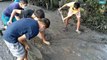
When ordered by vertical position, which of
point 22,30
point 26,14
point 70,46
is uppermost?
point 22,30

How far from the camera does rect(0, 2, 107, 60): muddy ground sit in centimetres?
600

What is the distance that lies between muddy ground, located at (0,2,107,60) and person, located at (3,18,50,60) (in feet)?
2.44

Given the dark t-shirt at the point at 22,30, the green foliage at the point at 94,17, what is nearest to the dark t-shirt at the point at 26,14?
the dark t-shirt at the point at 22,30

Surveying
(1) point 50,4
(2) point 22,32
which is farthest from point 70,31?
(2) point 22,32

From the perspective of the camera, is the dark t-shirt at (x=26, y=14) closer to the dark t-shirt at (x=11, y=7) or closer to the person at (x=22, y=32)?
the dark t-shirt at (x=11, y=7)

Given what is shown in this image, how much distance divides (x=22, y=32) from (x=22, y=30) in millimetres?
40

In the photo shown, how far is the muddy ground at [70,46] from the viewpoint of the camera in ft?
19.7

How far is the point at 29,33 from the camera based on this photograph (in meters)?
4.04

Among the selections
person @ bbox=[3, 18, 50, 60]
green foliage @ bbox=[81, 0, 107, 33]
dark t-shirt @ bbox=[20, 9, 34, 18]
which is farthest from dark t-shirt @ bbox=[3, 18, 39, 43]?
green foliage @ bbox=[81, 0, 107, 33]

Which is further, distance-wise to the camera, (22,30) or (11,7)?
(11,7)

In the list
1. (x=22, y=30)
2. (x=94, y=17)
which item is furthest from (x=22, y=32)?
(x=94, y=17)

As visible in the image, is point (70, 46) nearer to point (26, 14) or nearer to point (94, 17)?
point (26, 14)

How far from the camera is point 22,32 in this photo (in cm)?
416

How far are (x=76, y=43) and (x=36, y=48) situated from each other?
4.47ft
